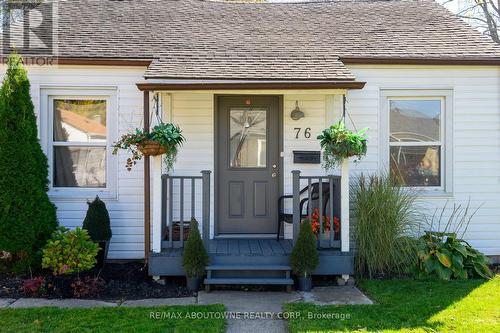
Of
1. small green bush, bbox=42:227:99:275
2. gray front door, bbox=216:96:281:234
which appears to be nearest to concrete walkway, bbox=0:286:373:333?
small green bush, bbox=42:227:99:275

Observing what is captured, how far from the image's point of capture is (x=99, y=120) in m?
6.99

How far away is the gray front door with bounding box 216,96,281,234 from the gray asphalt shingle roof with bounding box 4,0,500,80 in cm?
75

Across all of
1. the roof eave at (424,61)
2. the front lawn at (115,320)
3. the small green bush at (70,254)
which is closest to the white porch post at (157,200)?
the small green bush at (70,254)

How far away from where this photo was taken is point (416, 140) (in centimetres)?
715

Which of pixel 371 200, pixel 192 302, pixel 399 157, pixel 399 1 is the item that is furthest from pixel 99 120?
pixel 399 1

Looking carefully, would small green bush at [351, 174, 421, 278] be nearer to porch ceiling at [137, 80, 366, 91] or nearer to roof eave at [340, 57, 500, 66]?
A: porch ceiling at [137, 80, 366, 91]

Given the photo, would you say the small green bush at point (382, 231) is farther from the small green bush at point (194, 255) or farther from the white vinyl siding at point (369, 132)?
the small green bush at point (194, 255)

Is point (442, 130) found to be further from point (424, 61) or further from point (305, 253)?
point (305, 253)

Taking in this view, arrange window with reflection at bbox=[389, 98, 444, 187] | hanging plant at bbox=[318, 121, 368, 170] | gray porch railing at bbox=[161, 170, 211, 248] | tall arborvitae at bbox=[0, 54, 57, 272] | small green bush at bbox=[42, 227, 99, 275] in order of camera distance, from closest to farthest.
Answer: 1. small green bush at bbox=[42, 227, 99, 275]
2. hanging plant at bbox=[318, 121, 368, 170]
3. gray porch railing at bbox=[161, 170, 211, 248]
4. tall arborvitae at bbox=[0, 54, 57, 272]
5. window with reflection at bbox=[389, 98, 444, 187]

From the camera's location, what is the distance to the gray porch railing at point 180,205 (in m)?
5.84

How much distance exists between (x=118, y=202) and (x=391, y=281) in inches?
157

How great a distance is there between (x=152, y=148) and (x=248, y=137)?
1.83m

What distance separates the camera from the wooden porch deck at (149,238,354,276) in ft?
19.2

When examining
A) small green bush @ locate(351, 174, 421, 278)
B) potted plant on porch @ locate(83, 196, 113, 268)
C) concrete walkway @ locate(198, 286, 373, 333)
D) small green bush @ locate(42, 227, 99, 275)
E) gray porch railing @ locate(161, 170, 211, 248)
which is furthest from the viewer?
potted plant on porch @ locate(83, 196, 113, 268)
